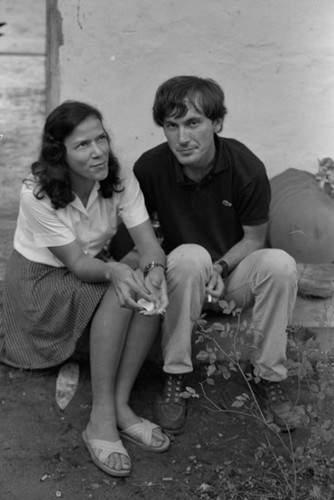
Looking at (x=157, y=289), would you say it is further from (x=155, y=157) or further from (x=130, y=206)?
(x=155, y=157)

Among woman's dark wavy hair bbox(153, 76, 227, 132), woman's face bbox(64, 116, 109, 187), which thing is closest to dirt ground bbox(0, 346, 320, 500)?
woman's face bbox(64, 116, 109, 187)

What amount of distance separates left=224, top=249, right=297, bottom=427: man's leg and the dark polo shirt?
254mm

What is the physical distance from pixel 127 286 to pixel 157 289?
5.3 inches

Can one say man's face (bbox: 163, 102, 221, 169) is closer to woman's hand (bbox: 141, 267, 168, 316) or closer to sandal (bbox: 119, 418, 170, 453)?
woman's hand (bbox: 141, 267, 168, 316)

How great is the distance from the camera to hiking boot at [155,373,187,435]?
3.09m

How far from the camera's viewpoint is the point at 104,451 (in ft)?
9.35

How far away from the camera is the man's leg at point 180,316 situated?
2.97m

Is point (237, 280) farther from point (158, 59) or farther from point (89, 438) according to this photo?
Answer: point (158, 59)

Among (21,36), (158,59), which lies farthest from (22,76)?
(158,59)

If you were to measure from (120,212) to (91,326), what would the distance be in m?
0.52

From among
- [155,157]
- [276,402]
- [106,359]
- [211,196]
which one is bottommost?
[276,402]

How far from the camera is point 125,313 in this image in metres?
2.95

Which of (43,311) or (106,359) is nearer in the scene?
(106,359)

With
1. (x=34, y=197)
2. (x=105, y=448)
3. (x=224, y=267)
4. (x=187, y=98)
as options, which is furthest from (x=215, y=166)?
(x=105, y=448)
